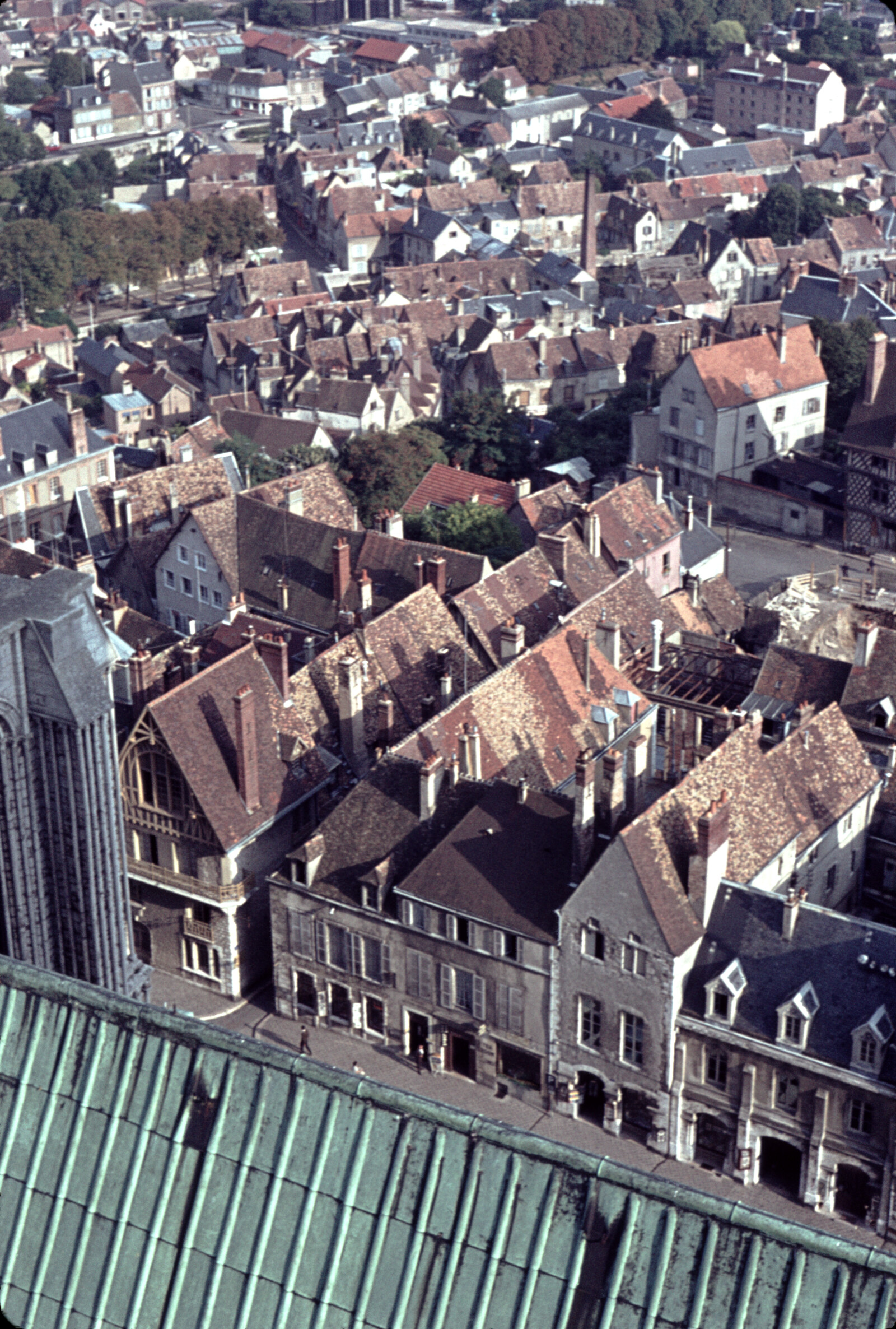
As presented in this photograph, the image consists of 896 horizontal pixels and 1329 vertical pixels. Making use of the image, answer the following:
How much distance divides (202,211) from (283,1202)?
173970 millimetres

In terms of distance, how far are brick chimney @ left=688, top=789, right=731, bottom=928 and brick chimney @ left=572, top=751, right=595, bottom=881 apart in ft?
11.6

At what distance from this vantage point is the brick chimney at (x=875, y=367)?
109m

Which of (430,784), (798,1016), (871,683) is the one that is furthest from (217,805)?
(871,683)

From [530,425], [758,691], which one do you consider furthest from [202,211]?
[758,691]

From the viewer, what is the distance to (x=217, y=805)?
66500 millimetres

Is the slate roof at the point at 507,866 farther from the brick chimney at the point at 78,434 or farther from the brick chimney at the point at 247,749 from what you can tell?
the brick chimney at the point at 78,434

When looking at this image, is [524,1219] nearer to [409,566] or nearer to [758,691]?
[758,691]

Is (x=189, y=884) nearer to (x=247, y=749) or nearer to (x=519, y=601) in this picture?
(x=247, y=749)

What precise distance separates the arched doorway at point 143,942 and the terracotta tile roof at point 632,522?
33.8m

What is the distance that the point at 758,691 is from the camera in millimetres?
76562

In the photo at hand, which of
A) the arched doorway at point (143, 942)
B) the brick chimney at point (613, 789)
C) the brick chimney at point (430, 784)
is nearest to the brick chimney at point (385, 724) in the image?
the brick chimney at point (430, 784)

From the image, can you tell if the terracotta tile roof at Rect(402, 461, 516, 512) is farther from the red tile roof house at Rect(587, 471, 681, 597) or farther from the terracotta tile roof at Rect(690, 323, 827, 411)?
the terracotta tile roof at Rect(690, 323, 827, 411)

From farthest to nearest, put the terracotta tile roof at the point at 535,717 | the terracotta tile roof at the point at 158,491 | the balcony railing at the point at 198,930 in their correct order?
the terracotta tile roof at the point at 158,491 → the terracotta tile roof at the point at 535,717 → the balcony railing at the point at 198,930

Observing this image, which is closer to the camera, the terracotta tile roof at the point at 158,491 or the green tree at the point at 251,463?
the terracotta tile roof at the point at 158,491
